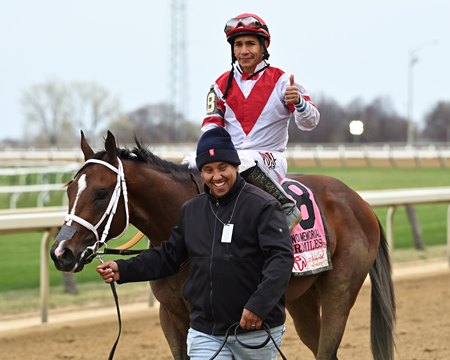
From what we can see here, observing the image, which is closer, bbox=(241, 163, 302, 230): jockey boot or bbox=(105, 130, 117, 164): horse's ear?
bbox=(105, 130, 117, 164): horse's ear

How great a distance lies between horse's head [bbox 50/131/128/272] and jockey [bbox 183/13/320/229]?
1.86 feet

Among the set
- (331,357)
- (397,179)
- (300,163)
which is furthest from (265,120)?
(300,163)

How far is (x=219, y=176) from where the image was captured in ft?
11.7

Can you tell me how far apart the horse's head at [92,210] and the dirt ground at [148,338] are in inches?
108

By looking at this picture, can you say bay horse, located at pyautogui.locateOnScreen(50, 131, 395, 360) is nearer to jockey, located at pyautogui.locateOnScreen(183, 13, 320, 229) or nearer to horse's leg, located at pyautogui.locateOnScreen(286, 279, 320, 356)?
horse's leg, located at pyautogui.locateOnScreen(286, 279, 320, 356)

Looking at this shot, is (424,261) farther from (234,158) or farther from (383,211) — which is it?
(234,158)

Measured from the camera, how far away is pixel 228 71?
4.69 meters

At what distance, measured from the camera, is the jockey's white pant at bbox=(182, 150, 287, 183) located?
4.43m

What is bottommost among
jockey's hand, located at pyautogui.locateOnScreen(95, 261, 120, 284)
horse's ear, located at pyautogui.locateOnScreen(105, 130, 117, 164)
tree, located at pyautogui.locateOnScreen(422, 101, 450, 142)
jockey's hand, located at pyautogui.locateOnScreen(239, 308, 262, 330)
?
tree, located at pyautogui.locateOnScreen(422, 101, 450, 142)

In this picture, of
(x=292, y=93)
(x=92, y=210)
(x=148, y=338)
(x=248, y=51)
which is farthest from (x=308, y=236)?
(x=148, y=338)

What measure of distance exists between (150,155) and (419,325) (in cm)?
415

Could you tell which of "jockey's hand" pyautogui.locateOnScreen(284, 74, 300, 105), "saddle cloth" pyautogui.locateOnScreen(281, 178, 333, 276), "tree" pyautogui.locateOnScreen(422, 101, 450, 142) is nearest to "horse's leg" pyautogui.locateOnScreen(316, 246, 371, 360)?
"saddle cloth" pyautogui.locateOnScreen(281, 178, 333, 276)

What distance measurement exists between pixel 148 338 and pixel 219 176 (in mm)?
4042

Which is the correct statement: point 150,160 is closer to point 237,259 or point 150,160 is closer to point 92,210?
point 92,210
